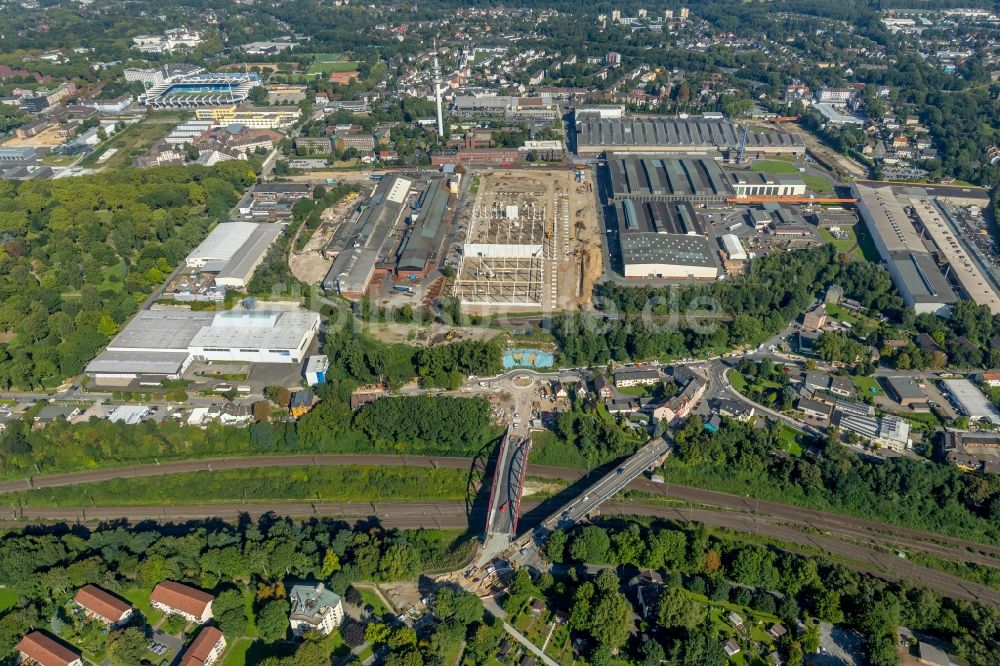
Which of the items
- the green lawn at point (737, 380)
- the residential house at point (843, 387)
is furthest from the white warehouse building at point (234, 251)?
the residential house at point (843, 387)

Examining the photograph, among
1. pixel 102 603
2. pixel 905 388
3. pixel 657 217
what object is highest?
pixel 657 217

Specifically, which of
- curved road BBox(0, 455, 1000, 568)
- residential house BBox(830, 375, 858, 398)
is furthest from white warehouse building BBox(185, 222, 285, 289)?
residential house BBox(830, 375, 858, 398)

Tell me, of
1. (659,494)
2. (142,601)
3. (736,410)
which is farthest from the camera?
(736,410)

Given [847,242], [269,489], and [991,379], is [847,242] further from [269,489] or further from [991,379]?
[269,489]

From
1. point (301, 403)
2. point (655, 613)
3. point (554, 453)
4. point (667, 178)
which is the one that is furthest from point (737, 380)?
point (667, 178)

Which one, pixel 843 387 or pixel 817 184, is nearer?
pixel 843 387

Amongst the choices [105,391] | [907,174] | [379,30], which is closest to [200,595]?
[105,391]
